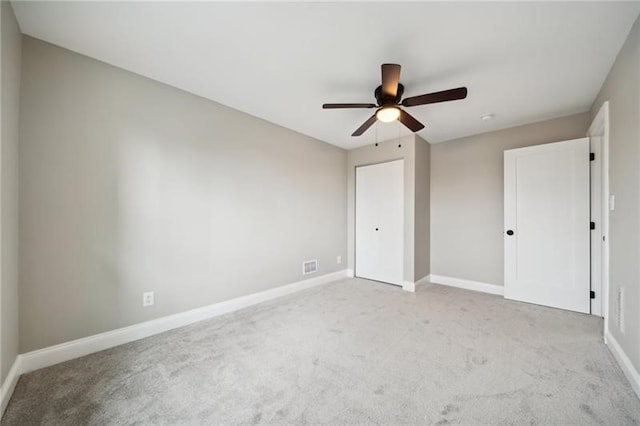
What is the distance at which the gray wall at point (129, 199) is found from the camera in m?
1.82

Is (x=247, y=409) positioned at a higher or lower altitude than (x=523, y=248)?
lower

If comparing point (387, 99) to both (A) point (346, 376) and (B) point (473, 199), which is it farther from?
(B) point (473, 199)

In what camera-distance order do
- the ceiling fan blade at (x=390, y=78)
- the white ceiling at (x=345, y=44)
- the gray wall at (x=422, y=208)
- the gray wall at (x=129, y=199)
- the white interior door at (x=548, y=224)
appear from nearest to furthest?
the white ceiling at (x=345, y=44), the ceiling fan blade at (x=390, y=78), the gray wall at (x=129, y=199), the white interior door at (x=548, y=224), the gray wall at (x=422, y=208)

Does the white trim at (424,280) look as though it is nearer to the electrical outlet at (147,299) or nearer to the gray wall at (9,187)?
the electrical outlet at (147,299)

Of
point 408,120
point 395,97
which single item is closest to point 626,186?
point 408,120

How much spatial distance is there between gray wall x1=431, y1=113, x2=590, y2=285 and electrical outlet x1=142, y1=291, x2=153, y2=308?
3.94 m

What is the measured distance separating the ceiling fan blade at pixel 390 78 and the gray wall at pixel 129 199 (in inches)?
70.5

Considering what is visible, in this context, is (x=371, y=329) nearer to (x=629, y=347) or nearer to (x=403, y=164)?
(x=629, y=347)

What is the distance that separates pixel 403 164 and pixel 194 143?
2.92 metres

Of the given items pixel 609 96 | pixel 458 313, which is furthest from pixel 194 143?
pixel 609 96

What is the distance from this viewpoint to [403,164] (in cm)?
388

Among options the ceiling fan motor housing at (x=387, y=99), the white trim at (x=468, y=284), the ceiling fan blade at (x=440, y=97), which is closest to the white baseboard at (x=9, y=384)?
the ceiling fan motor housing at (x=387, y=99)

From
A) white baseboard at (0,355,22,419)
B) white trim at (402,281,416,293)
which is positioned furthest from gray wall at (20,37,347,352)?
white trim at (402,281,416,293)

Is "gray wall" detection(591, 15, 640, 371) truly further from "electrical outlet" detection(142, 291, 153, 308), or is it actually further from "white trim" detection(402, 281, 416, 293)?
"electrical outlet" detection(142, 291, 153, 308)
